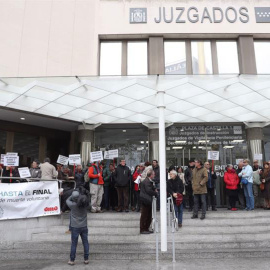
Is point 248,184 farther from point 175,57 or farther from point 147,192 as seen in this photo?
point 175,57

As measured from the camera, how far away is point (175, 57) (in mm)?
13648

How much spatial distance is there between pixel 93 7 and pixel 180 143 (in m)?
8.28

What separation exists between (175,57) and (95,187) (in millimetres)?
8126

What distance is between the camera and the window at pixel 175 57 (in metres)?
13.5

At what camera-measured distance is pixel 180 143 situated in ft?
42.7

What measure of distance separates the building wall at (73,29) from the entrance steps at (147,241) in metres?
7.64

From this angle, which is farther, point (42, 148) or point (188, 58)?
point (42, 148)

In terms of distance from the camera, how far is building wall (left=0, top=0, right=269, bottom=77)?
1248 cm

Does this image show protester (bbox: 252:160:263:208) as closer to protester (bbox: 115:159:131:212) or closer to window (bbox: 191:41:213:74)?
protester (bbox: 115:159:131:212)

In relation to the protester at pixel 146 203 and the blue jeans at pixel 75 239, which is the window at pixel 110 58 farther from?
the blue jeans at pixel 75 239

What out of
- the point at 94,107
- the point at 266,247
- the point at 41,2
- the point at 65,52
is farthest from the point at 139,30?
the point at 266,247

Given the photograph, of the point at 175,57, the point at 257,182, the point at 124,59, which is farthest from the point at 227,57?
the point at 257,182

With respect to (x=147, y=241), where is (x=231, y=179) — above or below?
above

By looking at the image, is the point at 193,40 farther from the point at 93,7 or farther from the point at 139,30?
the point at 93,7
